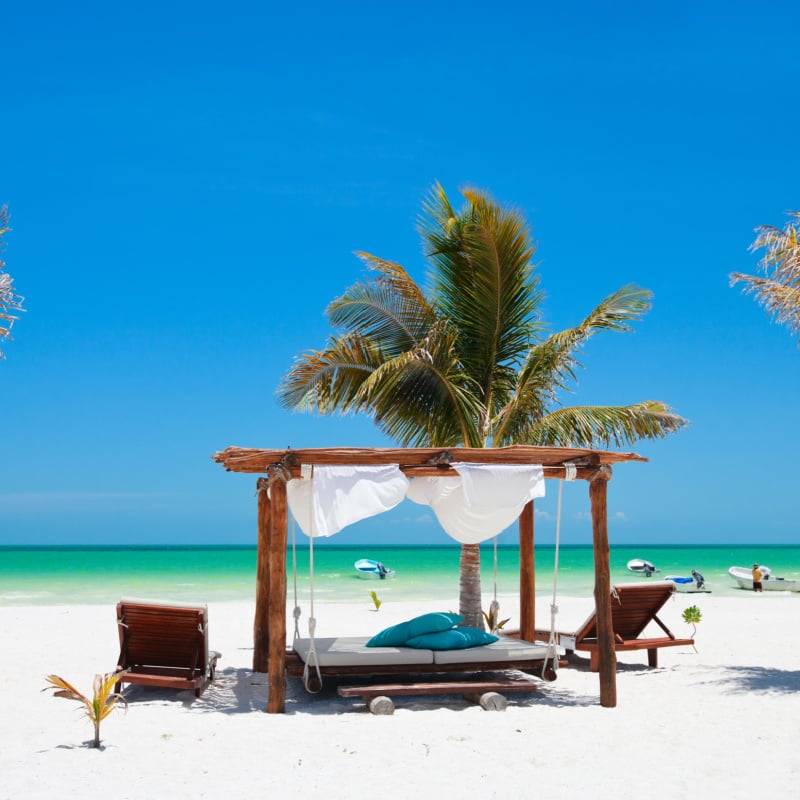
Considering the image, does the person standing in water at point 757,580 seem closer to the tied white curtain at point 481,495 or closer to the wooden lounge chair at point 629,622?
the wooden lounge chair at point 629,622

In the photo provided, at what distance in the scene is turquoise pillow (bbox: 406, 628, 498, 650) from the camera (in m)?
8.14

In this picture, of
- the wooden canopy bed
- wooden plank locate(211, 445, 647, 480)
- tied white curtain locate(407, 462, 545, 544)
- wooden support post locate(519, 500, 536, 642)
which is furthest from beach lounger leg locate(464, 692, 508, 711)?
wooden support post locate(519, 500, 536, 642)

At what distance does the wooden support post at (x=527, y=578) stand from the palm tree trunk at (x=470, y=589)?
0.51 meters

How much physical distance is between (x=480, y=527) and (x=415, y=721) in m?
2.08

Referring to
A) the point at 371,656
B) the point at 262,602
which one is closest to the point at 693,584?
the point at 262,602

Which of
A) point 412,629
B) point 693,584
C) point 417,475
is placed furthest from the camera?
point 693,584

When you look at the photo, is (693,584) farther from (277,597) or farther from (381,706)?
(277,597)

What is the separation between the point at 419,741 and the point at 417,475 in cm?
269

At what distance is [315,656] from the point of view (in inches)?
307

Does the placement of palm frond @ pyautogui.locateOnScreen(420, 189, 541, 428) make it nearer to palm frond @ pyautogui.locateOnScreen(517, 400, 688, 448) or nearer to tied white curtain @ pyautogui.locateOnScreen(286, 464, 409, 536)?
palm frond @ pyautogui.locateOnScreen(517, 400, 688, 448)

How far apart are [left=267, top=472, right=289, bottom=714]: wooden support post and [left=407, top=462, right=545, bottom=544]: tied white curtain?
5.12 ft

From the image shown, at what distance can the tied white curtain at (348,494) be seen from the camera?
768cm

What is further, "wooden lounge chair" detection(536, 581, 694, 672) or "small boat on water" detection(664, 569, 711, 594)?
"small boat on water" detection(664, 569, 711, 594)

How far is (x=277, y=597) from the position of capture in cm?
743
